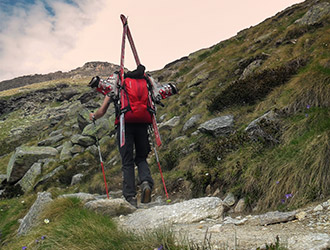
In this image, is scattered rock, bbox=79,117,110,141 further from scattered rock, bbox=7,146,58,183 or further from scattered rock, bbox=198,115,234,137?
scattered rock, bbox=198,115,234,137

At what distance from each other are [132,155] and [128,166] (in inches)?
9.3

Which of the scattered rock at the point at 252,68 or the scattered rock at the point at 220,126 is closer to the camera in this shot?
the scattered rock at the point at 220,126

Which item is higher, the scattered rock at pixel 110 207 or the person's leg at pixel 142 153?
the person's leg at pixel 142 153

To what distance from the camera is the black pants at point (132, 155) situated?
512 centimetres

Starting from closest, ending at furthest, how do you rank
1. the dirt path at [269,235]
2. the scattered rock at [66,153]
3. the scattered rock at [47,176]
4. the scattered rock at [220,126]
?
1. the dirt path at [269,235]
2. the scattered rock at [220,126]
3. the scattered rock at [47,176]
4. the scattered rock at [66,153]

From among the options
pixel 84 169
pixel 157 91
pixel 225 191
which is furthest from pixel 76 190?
pixel 225 191

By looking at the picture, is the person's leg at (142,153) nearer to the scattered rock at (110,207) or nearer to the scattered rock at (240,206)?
the scattered rock at (110,207)

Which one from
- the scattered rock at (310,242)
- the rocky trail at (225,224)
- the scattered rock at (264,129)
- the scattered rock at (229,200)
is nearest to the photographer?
the scattered rock at (310,242)

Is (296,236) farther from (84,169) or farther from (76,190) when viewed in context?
(84,169)

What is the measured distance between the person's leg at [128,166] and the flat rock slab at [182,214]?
0.98m

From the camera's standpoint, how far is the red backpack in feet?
16.4

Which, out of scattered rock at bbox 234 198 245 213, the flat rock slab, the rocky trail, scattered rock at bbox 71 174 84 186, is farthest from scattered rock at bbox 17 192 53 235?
scattered rock at bbox 71 174 84 186

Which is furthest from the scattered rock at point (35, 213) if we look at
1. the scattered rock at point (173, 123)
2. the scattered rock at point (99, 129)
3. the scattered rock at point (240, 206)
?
the scattered rock at point (99, 129)

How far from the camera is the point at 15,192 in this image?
13.5 meters
